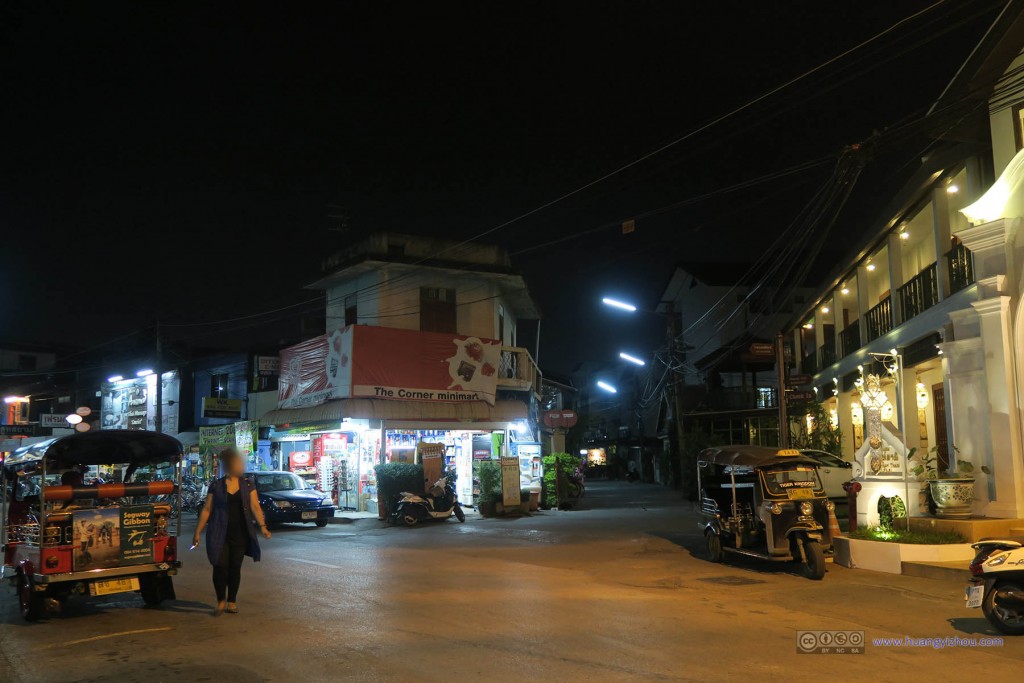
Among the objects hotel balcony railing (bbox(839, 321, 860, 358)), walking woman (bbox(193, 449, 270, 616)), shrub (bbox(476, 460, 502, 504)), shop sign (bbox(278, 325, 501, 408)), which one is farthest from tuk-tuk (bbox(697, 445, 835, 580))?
hotel balcony railing (bbox(839, 321, 860, 358))

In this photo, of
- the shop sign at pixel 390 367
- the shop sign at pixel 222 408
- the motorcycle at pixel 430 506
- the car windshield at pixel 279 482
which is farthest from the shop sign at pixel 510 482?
the shop sign at pixel 222 408

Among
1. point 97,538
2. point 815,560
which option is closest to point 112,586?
point 97,538

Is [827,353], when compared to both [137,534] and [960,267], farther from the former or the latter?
[137,534]

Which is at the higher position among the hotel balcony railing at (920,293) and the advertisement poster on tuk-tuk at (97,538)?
the hotel balcony railing at (920,293)

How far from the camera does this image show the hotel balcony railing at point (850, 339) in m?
26.6

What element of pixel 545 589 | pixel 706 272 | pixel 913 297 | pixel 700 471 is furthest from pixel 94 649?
pixel 706 272

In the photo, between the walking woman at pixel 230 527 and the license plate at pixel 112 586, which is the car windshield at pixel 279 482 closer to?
the license plate at pixel 112 586

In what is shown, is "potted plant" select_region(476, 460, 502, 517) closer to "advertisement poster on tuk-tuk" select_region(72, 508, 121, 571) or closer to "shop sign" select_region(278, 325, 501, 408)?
"shop sign" select_region(278, 325, 501, 408)

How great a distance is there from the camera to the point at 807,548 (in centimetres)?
1191

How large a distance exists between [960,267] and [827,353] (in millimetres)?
15789

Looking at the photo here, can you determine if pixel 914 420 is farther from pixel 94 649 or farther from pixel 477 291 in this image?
pixel 94 649

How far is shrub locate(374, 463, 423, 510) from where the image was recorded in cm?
Result: 2194

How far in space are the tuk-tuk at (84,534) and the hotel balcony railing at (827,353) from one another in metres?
26.3

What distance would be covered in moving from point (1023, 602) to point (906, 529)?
609cm
